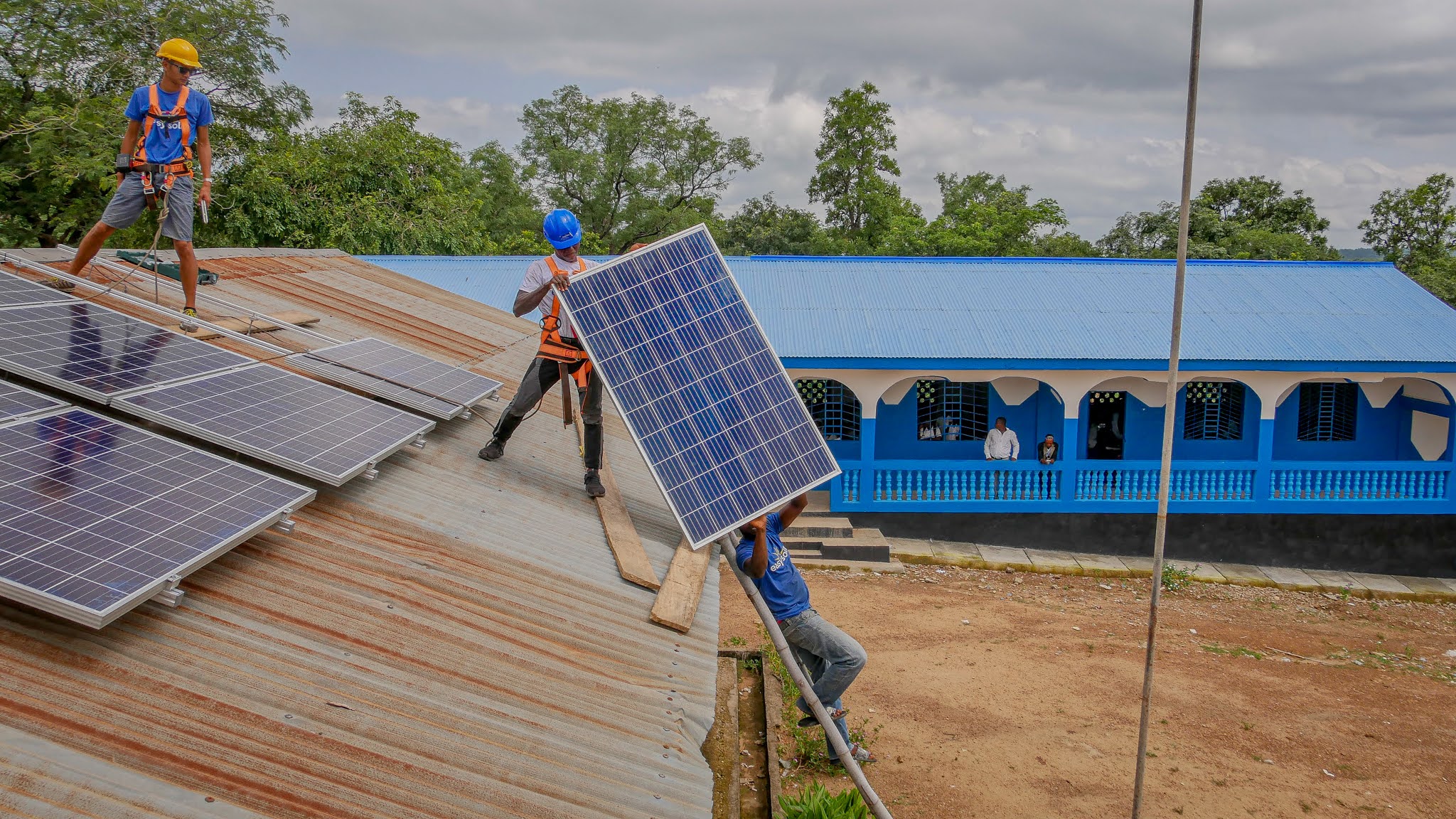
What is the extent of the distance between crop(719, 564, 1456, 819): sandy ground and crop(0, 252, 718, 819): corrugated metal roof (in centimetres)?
384

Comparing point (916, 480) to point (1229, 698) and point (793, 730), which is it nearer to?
point (1229, 698)

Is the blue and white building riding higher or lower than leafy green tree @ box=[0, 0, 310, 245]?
lower

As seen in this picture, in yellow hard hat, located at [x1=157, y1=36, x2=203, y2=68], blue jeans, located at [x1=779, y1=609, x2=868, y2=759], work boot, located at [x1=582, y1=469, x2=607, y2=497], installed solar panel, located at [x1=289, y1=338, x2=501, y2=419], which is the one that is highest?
yellow hard hat, located at [x1=157, y1=36, x2=203, y2=68]

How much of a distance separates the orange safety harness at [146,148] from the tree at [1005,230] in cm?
2859

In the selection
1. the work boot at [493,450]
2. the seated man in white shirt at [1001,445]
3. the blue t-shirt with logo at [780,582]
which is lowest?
the seated man in white shirt at [1001,445]

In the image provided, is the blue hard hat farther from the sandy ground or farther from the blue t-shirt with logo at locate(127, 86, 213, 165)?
the sandy ground

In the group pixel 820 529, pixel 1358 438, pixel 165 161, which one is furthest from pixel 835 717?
pixel 1358 438

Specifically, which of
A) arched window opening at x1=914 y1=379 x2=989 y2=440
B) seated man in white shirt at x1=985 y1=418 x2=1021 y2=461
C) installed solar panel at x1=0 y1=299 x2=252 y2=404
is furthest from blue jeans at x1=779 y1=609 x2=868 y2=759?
arched window opening at x1=914 y1=379 x2=989 y2=440

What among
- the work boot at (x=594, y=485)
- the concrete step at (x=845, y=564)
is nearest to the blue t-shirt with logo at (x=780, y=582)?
the work boot at (x=594, y=485)

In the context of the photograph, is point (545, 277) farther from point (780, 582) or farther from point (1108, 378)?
point (1108, 378)

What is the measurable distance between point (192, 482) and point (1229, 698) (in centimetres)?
1067

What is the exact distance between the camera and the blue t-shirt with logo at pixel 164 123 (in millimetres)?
6680

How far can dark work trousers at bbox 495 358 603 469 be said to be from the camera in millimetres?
6492

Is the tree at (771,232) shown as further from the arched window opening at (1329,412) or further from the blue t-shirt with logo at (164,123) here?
the blue t-shirt with logo at (164,123)
